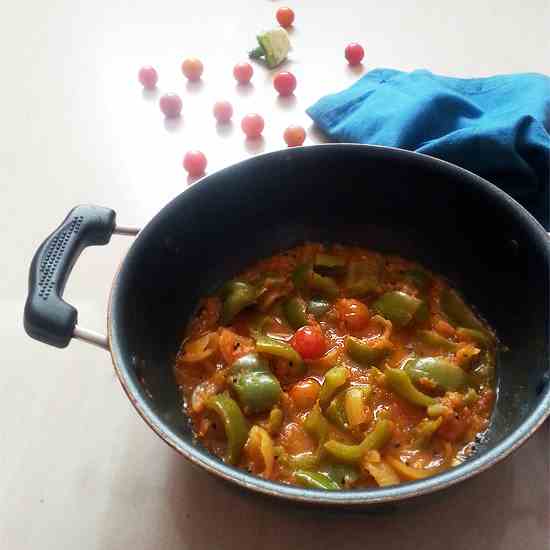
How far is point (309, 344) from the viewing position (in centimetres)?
99

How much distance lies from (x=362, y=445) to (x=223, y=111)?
924 millimetres

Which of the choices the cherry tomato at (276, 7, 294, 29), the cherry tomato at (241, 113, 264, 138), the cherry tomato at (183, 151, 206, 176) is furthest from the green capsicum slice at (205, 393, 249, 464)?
the cherry tomato at (276, 7, 294, 29)

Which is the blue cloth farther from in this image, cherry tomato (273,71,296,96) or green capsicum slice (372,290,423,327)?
green capsicum slice (372,290,423,327)

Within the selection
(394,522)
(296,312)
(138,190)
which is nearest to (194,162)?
(138,190)

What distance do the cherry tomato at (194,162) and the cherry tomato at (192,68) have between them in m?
0.34

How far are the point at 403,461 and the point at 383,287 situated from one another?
13.4 inches

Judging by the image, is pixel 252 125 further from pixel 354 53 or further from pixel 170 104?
pixel 354 53

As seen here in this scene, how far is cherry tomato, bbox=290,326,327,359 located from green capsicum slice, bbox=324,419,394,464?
0.16 metres

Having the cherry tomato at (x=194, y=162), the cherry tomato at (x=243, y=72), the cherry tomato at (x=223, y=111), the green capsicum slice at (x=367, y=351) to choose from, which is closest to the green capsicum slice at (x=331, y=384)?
the green capsicum slice at (x=367, y=351)

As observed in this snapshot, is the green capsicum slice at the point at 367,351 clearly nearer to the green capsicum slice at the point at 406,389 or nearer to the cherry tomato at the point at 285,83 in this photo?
the green capsicum slice at the point at 406,389

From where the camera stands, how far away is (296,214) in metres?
1.15

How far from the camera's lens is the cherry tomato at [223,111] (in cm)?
146

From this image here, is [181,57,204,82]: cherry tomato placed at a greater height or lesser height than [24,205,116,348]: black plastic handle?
greater

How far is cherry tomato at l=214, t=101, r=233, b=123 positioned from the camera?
1.46 meters
